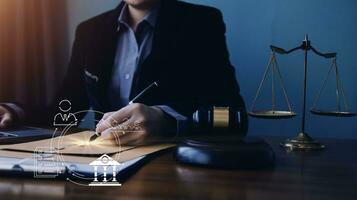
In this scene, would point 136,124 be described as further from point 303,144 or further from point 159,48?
point 303,144

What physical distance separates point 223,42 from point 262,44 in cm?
8

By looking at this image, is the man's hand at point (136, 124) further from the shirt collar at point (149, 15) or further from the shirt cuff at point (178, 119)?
the shirt collar at point (149, 15)

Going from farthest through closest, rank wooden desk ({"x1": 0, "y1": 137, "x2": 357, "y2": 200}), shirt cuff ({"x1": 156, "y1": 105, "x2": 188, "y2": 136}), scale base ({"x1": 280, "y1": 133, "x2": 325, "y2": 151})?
shirt cuff ({"x1": 156, "y1": 105, "x2": 188, "y2": 136}), scale base ({"x1": 280, "y1": 133, "x2": 325, "y2": 151}), wooden desk ({"x1": 0, "y1": 137, "x2": 357, "y2": 200})

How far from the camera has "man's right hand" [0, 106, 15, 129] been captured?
2.94 ft

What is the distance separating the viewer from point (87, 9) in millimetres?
940

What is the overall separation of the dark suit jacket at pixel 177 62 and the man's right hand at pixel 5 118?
90 millimetres

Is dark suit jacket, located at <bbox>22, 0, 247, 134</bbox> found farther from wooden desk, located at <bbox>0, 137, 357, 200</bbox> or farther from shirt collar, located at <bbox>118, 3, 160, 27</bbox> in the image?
wooden desk, located at <bbox>0, 137, 357, 200</bbox>

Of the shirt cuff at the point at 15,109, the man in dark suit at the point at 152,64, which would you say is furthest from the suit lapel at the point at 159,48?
the shirt cuff at the point at 15,109

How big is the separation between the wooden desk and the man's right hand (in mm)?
351

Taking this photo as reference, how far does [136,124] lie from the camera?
2.73 feet

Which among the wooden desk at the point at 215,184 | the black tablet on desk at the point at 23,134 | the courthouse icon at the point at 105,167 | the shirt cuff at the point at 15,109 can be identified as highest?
the shirt cuff at the point at 15,109

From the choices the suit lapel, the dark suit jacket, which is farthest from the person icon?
the suit lapel

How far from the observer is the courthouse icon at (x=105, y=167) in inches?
21.6

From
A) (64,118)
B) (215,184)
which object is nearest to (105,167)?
(215,184)
